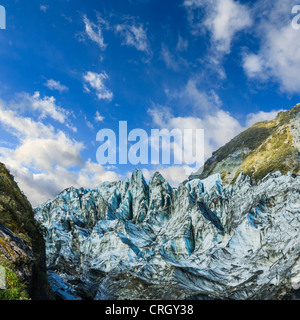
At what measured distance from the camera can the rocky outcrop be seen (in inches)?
1113

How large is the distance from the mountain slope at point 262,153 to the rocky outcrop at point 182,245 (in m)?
32.8

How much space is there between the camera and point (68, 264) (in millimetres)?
47156

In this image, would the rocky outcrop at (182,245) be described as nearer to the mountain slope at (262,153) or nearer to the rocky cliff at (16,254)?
the rocky cliff at (16,254)

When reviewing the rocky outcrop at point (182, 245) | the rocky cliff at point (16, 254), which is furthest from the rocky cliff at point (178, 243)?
the rocky cliff at point (16, 254)

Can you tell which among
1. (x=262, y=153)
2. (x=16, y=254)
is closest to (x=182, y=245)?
(x=16, y=254)

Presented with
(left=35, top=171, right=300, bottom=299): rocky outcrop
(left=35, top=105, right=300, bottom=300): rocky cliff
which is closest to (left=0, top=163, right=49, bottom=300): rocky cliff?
(left=35, top=105, right=300, bottom=300): rocky cliff

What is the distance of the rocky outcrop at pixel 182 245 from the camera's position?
92.8ft

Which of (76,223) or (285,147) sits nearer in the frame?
(76,223)

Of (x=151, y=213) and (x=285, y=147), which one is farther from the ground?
(x=285, y=147)

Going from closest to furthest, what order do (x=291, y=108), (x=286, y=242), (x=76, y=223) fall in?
(x=286, y=242)
(x=76, y=223)
(x=291, y=108)

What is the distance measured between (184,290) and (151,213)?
1340 inches
